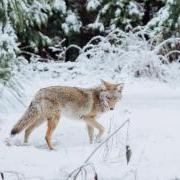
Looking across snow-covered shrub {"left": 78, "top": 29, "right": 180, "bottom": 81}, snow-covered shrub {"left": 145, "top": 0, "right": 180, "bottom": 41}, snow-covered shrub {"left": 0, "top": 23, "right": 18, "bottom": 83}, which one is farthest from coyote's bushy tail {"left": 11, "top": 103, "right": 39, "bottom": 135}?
snow-covered shrub {"left": 78, "top": 29, "right": 180, "bottom": 81}

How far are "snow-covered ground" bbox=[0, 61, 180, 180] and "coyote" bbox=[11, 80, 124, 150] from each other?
9.4 inches

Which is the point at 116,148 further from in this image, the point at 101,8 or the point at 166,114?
the point at 101,8

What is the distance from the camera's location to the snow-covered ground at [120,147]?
625cm

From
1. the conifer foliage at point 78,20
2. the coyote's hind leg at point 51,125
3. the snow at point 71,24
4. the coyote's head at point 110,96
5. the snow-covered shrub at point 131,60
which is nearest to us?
the coyote's hind leg at point 51,125

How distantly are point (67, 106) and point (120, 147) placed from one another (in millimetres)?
1018

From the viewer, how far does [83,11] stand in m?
19.6

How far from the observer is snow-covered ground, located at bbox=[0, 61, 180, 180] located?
6250mm

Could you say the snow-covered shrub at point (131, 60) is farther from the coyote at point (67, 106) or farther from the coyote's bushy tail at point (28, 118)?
the coyote's bushy tail at point (28, 118)

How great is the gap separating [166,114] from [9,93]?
2.67 m

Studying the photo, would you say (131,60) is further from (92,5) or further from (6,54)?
(92,5)

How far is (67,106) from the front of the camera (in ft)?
26.1

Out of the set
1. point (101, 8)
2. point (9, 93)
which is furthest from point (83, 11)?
point (9, 93)

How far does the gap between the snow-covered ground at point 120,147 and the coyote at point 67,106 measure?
0.24 meters

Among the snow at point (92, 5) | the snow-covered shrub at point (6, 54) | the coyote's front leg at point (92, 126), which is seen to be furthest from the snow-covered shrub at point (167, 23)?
the coyote's front leg at point (92, 126)
